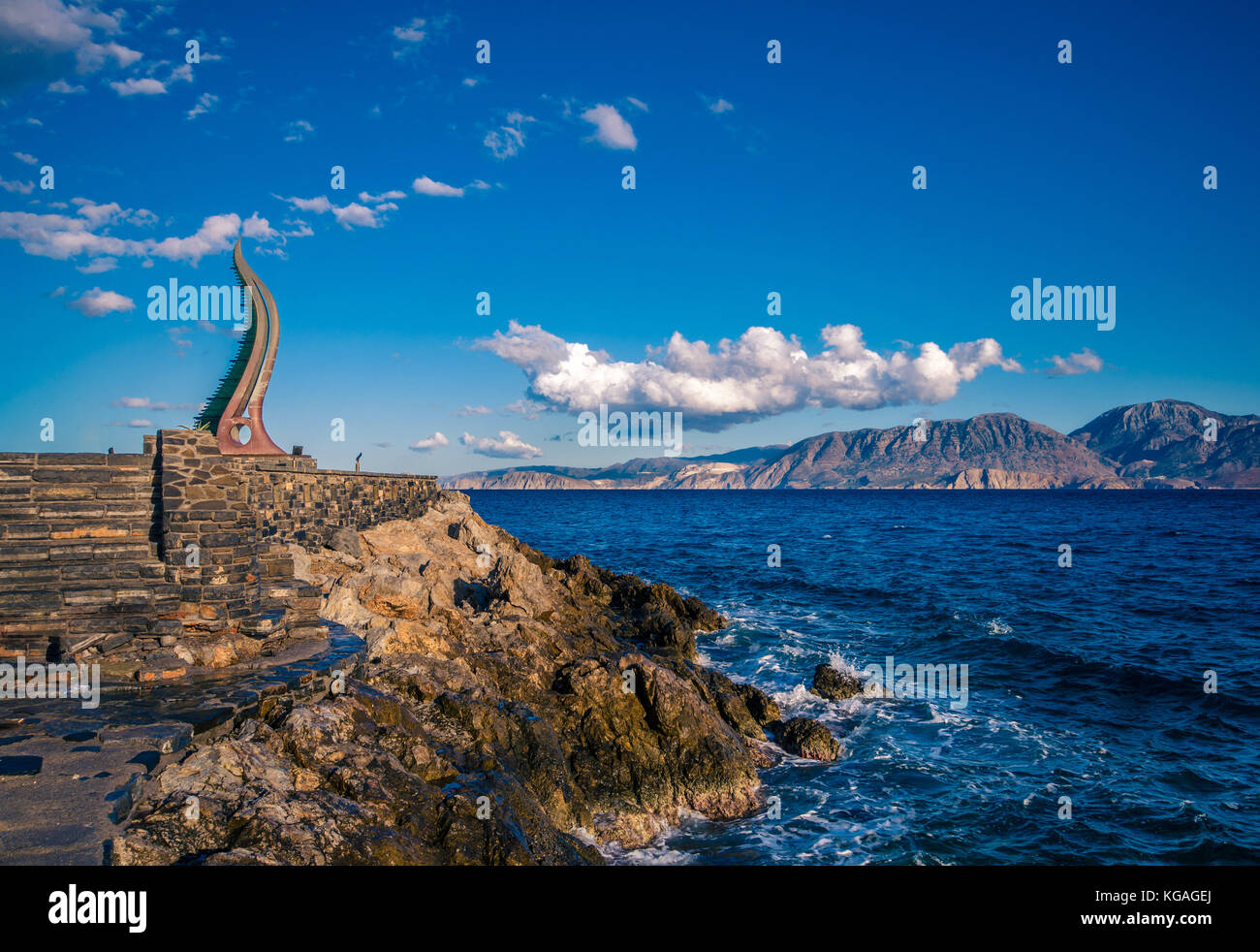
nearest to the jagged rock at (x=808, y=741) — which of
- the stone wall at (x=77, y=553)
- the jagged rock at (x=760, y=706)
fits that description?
the jagged rock at (x=760, y=706)

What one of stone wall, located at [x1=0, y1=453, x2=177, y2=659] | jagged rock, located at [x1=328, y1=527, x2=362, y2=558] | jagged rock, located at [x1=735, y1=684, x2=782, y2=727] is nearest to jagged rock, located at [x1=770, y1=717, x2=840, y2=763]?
jagged rock, located at [x1=735, y1=684, x2=782, y2=727]

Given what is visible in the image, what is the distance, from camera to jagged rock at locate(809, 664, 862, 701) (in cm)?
1914

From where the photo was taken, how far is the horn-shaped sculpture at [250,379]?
2591 centimetres

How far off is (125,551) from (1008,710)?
2113cm

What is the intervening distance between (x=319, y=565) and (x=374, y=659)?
30.9ft

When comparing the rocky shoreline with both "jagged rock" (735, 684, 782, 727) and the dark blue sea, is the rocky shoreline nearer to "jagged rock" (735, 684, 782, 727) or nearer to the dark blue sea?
"jagged rock" (735, 684, 782, 727)

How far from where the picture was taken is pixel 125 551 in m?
10.9
